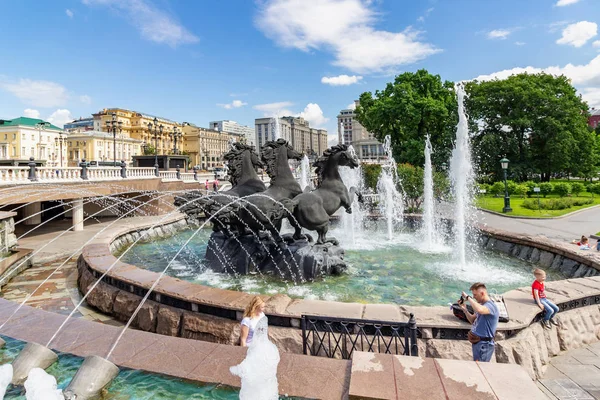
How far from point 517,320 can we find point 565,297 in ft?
5.17

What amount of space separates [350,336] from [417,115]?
33.5 m

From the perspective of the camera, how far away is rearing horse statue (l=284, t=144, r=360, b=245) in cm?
911

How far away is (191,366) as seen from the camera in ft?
12.6

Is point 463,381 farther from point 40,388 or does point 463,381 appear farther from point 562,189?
point 562,189

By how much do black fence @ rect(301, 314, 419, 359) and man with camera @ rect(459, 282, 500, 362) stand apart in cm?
72

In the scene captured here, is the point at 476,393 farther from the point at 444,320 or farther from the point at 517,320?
the point at 517,320

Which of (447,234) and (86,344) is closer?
(86,344)

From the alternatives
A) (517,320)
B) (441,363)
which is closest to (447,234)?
(517,320)

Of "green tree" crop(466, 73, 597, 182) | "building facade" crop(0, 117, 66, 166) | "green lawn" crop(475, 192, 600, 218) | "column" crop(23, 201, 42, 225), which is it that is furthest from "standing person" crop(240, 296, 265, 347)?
"building facade" crop(0, 117, 66, 166)

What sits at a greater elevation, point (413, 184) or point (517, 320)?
point (413, 184)

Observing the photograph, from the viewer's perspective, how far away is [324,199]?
958cm

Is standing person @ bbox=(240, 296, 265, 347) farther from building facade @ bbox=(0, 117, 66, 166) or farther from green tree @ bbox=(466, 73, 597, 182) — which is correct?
building facade @ bbox=(0, 117, 66, 166)

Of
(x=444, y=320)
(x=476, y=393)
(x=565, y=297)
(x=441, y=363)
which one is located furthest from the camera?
(x=565, y=297)

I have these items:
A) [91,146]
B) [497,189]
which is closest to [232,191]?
[497,189]
